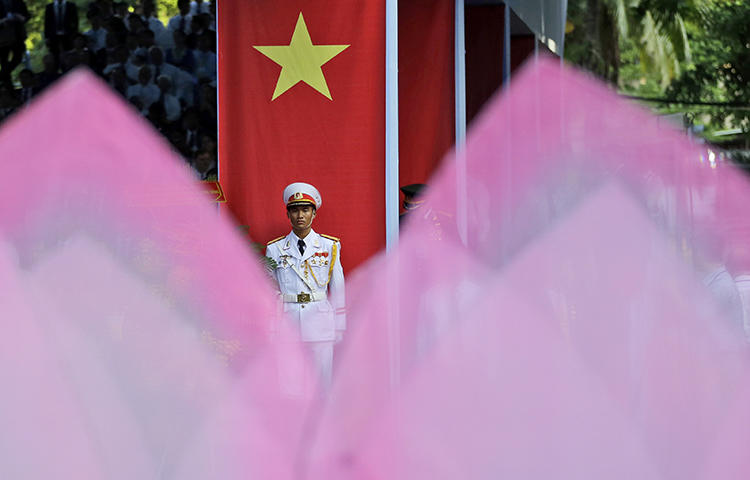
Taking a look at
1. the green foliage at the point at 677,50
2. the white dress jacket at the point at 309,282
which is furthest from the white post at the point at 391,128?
the green foliage at the point at 677,50

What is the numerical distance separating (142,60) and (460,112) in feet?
9.84

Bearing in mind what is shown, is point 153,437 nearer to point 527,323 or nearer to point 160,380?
point 160,380

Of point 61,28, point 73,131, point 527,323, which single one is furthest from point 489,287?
point 61,28

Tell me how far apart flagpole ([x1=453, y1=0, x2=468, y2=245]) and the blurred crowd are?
6.82 ft

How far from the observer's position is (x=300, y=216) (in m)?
5.96

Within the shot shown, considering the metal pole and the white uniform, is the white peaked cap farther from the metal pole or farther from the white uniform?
the metal pole

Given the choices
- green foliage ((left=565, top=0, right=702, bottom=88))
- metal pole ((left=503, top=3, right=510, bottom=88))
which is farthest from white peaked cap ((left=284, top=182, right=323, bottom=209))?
green foliage ((left=565, top=0, right=702, bottom=88))

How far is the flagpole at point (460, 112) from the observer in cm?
678

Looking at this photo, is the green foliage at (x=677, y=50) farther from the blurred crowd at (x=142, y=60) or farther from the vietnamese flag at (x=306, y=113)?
the vietnamese flag at (x=306, y=113)

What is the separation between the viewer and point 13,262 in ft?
12.4

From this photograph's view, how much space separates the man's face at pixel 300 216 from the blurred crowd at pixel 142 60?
2.74m

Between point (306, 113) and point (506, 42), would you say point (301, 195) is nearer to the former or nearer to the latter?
point (306, 113)

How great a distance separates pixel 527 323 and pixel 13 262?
1875 millimetres

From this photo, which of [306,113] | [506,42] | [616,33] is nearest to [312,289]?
[306,113]
